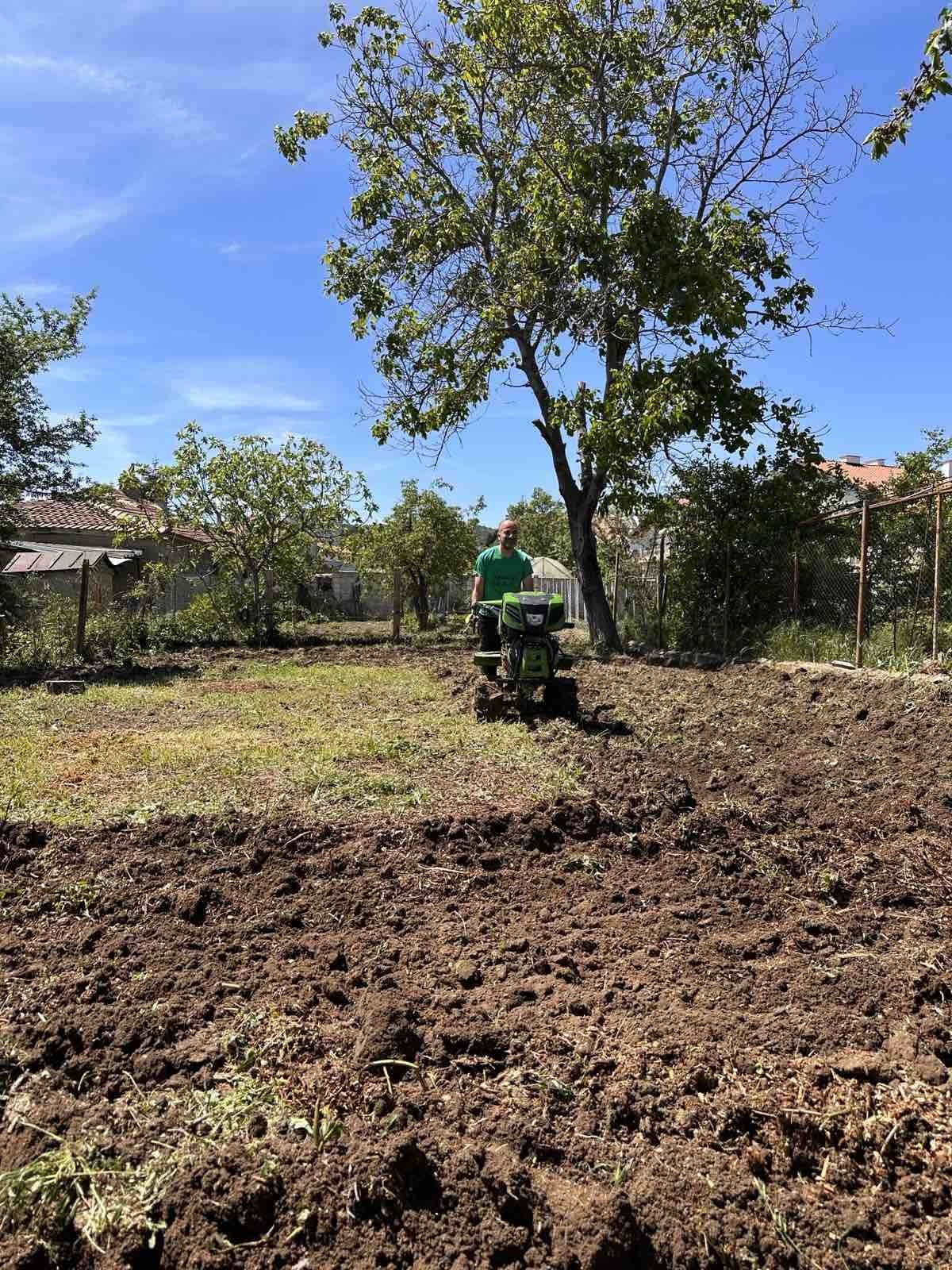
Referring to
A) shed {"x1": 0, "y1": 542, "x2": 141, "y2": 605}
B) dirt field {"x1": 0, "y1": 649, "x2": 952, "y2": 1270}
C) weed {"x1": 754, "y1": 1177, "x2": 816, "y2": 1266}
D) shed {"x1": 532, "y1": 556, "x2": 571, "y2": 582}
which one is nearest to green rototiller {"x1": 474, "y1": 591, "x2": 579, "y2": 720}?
dirt field {"x1": 0, "y1": 649, "x2": 952, "y2": 1270}

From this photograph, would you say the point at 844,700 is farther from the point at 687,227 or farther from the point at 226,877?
the point at 687,227

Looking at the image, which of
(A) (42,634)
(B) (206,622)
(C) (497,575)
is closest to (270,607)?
(B) (206,622)

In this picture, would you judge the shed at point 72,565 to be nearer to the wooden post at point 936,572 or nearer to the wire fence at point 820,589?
the wire fence at point 820,589

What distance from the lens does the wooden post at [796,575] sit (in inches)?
480

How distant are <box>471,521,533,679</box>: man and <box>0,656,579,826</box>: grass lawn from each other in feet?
2.52

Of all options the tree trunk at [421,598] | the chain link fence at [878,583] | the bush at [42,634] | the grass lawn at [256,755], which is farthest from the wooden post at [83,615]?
the tree trunk at [421,598]

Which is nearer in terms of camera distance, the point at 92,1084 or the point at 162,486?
the point at 92,1084

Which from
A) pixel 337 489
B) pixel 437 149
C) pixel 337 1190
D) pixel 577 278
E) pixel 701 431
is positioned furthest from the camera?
pixel 337 489

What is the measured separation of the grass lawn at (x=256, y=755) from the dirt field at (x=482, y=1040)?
44 centimetres

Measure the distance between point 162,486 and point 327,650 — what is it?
14.8 ft

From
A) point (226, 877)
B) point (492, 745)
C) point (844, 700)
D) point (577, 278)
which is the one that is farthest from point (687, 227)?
point (226, 877)

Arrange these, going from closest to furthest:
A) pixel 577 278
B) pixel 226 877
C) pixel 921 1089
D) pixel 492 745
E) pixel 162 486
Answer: pixel 921 1089
pixel 226 877
pixel 492 745
pixel 577 278
pixel 162 486

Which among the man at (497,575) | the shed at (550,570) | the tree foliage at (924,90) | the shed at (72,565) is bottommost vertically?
the man at (497,575)

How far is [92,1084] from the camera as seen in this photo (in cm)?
257
